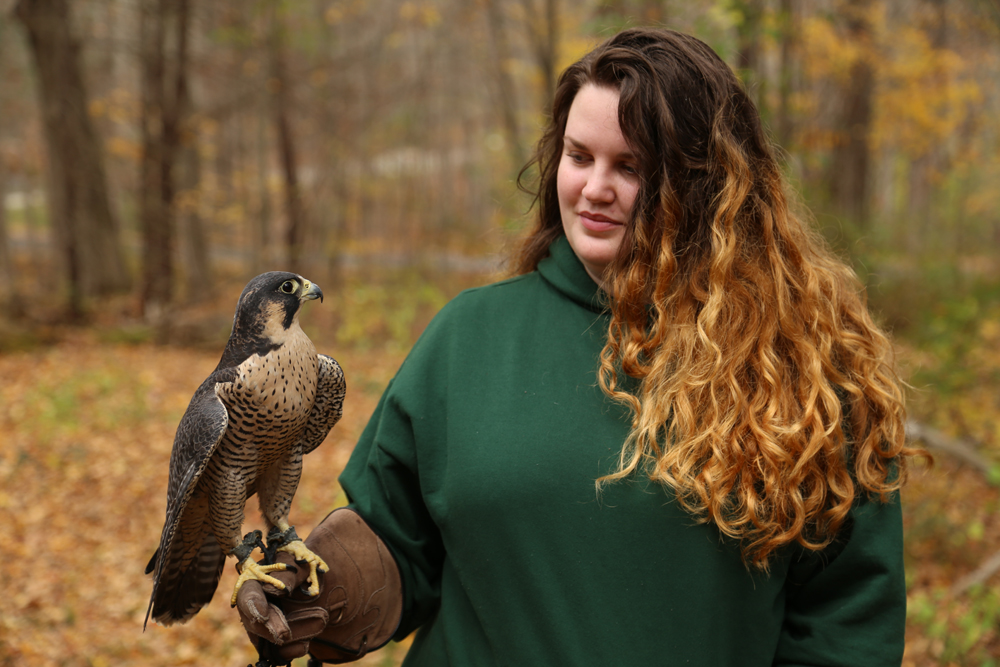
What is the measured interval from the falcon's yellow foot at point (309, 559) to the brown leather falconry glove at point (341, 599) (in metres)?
0.01

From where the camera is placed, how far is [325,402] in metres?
1.37

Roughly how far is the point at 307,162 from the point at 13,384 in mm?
13311

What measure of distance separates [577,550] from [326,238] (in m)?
13.7

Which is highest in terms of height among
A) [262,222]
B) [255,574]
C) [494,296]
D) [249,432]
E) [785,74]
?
[785,74]

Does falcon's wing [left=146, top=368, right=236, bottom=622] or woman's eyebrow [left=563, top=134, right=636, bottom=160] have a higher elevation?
woman's eyebrow [left=563, top=134, right=636, bottom=160]

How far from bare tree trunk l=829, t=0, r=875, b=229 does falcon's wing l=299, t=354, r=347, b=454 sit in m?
7.79

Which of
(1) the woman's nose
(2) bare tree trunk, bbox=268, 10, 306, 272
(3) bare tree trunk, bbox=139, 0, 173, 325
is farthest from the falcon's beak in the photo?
(3) bare tree trunk, bbox=139, 0, 173, 325

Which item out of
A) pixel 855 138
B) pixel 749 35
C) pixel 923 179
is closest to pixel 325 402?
pixel 749 35

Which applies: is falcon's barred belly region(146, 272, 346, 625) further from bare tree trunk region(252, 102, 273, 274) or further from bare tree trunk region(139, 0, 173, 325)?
bare tree trunk region(252, 102, 273, 274)

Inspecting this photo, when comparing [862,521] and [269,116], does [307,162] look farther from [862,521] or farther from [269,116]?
[862,521]

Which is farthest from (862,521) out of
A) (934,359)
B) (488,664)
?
(934,359)

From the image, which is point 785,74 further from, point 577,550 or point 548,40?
point 577,550

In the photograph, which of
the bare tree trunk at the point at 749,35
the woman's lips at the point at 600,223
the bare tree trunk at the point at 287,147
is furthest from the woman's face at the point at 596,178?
the bare tree trunk at the point at 287,147

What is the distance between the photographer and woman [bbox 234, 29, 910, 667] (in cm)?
138
